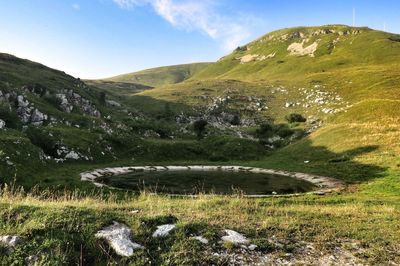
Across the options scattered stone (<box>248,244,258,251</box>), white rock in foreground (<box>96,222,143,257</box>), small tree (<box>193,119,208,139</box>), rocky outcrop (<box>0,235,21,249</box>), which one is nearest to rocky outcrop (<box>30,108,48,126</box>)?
small tree (<box>193,119,208,139</box>)

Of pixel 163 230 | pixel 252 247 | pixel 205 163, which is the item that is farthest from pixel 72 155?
pixel 252 247

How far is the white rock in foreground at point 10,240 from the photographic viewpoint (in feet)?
34.7

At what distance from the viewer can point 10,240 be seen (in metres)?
10.7

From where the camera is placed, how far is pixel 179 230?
494 inches

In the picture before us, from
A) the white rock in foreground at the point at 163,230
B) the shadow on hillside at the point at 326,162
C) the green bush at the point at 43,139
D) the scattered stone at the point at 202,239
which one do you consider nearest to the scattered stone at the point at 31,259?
the white rock in foreground at the point at 163,230

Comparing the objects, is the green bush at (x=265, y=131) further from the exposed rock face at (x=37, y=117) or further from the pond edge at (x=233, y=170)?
the exposed rock face at (x=37, y=117)

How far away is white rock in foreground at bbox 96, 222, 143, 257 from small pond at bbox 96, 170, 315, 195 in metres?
23.0

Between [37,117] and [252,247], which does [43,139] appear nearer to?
[37,117]

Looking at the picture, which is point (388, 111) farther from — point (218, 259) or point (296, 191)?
point (218, 259)

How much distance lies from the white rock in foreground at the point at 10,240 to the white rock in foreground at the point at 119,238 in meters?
2.27

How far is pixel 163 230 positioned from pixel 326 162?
1739 inches

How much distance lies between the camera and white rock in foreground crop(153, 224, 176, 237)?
1232 cm

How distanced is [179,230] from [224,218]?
2806 millimetres

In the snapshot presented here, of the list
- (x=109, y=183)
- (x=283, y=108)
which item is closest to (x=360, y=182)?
(x=109, y=183)
